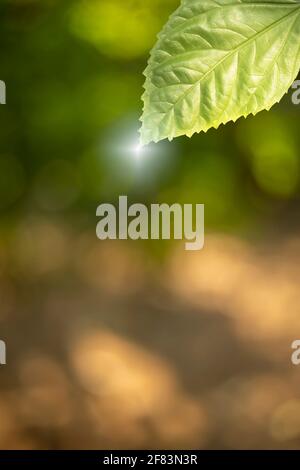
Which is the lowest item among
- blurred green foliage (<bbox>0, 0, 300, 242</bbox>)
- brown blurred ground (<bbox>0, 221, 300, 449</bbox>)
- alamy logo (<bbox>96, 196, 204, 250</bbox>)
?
brown blurred ground (<bbox>0, 221, 300, 449</bbox>)

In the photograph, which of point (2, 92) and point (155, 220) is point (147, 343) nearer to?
point (155, 220)

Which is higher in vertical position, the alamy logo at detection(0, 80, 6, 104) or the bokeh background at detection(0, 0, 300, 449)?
the alamy logo at detection(0, 80, 6, 104)

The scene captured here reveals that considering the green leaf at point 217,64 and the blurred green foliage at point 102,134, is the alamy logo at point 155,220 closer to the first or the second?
the blurred green foliage at point 102,134

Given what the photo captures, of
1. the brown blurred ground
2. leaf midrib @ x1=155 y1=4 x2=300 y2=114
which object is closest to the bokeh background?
the brown blurred ground

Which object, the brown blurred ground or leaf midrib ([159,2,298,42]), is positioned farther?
the brown blurred ground

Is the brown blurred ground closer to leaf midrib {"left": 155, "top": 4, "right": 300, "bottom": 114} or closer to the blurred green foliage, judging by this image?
the blurred green foliage

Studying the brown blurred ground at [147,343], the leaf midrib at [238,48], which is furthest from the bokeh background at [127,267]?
the leaf midrib at [238,48]

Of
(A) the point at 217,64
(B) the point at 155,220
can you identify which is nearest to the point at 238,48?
(A) the point at 217,64
